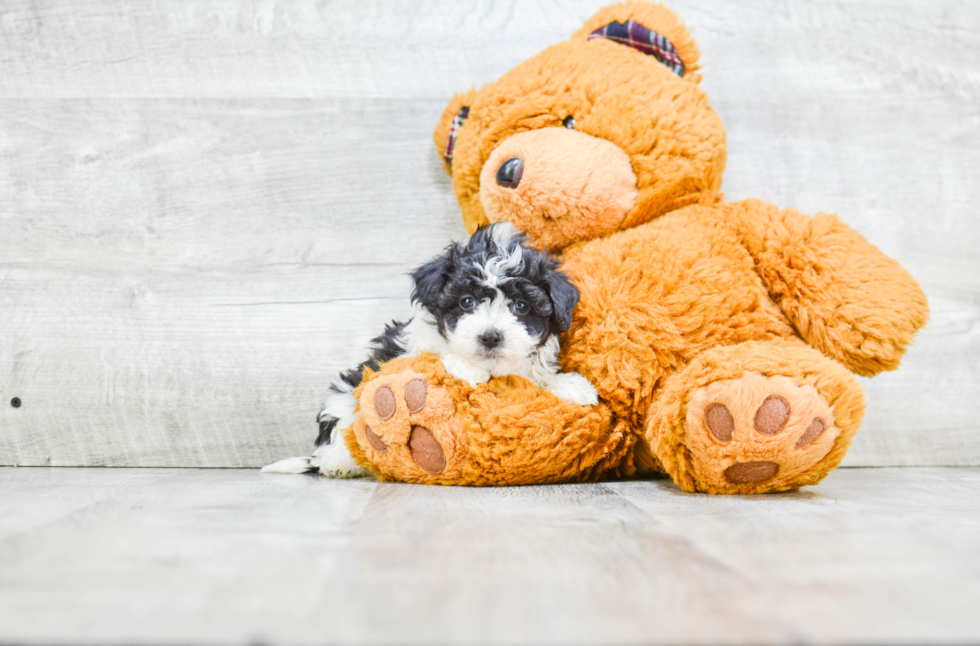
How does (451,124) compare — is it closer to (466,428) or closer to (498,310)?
(498,310)

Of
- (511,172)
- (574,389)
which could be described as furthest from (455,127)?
(574,389)

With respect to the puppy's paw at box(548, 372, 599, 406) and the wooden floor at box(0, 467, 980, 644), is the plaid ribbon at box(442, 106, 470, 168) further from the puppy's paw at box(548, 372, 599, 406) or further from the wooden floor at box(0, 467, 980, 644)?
the wooden floor at box(0, 467, 980, 644)

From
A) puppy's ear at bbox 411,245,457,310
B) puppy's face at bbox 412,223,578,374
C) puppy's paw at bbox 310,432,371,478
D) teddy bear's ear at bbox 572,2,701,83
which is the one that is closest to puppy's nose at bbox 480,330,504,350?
puppy's face at bbox 412,223,578,374

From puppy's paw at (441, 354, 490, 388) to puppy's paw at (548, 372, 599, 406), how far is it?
11cm

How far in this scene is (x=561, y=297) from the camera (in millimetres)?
1009

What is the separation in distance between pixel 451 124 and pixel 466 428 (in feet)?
2.11

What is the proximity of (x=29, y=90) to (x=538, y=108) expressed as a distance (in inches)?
43.0

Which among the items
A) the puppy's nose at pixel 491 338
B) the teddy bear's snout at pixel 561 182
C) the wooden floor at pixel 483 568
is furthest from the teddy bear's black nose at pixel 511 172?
the wooden floor at pixel 483 568

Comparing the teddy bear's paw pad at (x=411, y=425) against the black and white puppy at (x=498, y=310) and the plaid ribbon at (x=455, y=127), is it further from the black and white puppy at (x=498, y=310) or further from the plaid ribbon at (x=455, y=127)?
the plaid ribbon at (x=455, y=127)

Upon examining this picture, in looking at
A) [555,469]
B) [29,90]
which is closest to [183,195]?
[29,90]

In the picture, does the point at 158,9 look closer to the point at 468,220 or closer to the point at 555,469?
the point at 468,220

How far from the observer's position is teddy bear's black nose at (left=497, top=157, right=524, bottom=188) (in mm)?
1122

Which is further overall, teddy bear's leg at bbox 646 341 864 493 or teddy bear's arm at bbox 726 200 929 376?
teddy bear's arm at bbox 726 200 929 376

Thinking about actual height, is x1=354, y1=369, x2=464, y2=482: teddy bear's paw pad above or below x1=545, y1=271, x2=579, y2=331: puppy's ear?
below
